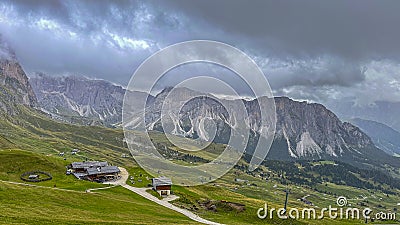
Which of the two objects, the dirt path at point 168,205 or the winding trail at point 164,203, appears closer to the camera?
the dirt path at point 168,205

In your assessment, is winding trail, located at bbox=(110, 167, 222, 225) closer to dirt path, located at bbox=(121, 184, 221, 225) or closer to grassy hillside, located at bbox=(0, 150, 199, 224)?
dirt path, located at bbox=(121, 184, 221, 225)

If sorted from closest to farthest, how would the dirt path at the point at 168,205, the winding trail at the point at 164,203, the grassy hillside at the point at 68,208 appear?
1. the grassy hillside at the point at 68,208
2. the dirt path at the point at 168,205
3. the winding trail at the point at 164,203

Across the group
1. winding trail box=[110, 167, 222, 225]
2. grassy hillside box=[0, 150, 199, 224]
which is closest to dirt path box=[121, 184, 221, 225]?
winding trail box=[110, 167, 222, 225]

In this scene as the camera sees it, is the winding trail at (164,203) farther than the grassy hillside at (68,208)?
Yes

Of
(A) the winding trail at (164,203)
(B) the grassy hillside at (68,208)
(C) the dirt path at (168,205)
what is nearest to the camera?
(B) the grassy hillside at (68,208)

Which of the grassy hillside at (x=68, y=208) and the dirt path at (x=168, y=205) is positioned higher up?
the grassy hillside at (x=68, y=208)

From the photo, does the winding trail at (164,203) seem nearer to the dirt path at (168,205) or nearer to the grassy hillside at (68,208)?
the dirt path at (168,205)

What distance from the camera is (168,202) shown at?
10250 cm

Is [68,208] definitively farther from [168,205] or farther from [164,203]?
[164,203]

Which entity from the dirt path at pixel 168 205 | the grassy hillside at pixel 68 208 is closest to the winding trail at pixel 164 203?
the dirt path at pixel 168 205

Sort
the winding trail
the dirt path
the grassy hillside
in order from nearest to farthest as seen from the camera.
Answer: the grassy hillside
the dirt path
the winding trail

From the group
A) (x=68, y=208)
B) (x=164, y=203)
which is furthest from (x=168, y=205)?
(x=68, y=208)

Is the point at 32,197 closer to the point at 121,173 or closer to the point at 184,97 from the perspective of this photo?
the point at 184,97

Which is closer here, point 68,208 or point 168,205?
point 68,208
